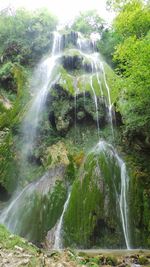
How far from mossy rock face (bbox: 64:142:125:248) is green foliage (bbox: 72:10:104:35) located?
19282 mm

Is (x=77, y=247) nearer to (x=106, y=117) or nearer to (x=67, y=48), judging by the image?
(x=106, y=117)

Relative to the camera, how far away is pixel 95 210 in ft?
34.1

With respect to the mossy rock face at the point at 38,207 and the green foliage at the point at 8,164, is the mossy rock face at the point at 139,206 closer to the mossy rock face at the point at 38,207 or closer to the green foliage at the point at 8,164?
the mossy rock face at the point at 38,207

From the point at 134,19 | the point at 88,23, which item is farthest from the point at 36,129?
the point at 88,23

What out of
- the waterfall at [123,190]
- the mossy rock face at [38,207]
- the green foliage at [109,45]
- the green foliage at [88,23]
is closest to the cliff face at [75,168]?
the mossy rock face at [38,207]

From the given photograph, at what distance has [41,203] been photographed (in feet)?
37.5

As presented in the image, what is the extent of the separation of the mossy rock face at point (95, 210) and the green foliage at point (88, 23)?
19282mm

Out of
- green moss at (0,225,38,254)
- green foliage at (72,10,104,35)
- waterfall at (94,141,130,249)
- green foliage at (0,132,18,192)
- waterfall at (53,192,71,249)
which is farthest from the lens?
green foliage at (72,10,104,35)

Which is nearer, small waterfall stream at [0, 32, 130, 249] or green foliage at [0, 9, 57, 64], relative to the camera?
small waterfall stream at [0, 32, 130, 249]

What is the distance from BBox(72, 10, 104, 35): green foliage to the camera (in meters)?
28.4

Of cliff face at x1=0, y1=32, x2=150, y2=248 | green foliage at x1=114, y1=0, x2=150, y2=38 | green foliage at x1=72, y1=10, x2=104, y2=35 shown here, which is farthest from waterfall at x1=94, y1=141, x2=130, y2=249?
green foliage at x1=72, y1=10, x2=104, y2=35

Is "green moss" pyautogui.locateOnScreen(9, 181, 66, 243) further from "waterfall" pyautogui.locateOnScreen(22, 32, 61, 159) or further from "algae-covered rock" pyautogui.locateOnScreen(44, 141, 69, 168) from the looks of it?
"waterfall" pyautogui.locateOnScreen(22, 32, 61, 159)

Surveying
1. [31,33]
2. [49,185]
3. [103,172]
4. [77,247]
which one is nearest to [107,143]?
[103,172]

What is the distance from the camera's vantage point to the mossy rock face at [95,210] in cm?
1004
